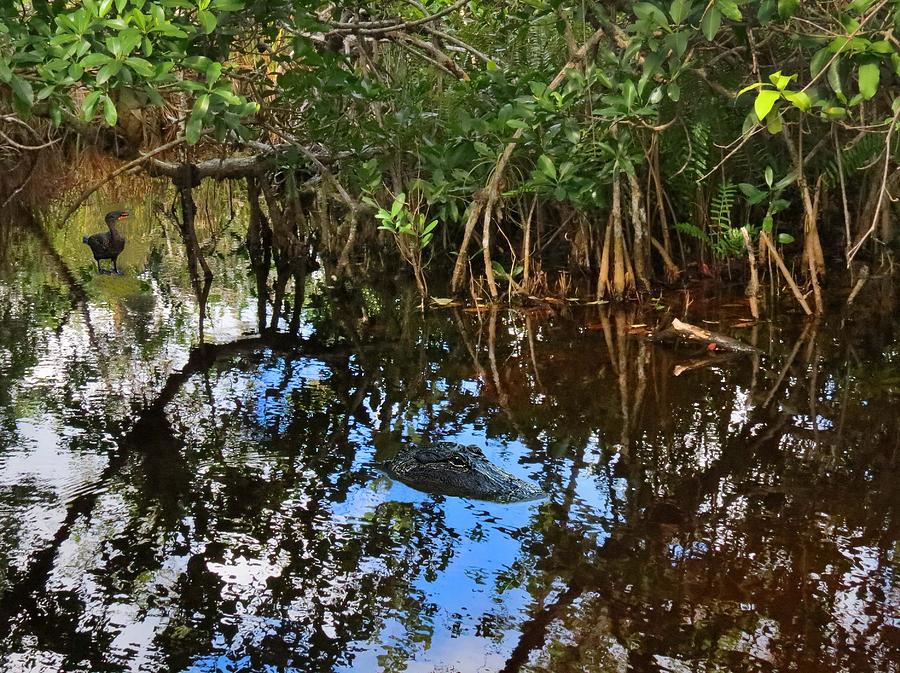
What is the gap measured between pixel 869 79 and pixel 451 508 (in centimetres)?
228

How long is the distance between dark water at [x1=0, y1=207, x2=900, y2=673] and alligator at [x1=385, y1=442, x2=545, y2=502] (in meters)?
0.07

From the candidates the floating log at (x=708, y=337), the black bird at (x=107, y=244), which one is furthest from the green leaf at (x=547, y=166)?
the black bird at (x=107, y=244)

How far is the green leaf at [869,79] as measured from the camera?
3.59m

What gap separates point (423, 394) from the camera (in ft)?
17.0

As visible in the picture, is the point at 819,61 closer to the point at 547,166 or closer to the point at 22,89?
the point at 547,166

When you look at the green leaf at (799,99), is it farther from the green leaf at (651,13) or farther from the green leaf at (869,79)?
the green leaf at (651,13)

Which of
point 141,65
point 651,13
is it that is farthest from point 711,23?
point 141,65

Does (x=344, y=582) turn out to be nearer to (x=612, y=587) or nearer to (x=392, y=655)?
(x=392, y=655)

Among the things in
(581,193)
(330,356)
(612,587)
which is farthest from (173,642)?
(581,193)

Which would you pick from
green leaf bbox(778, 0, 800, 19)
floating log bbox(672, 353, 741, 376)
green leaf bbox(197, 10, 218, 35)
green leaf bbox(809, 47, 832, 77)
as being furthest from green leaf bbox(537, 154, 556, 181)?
green leaf bbox(197, 10, 218, 35)

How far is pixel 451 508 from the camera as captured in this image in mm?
3590

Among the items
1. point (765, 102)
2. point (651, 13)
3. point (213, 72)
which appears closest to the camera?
point (765, 102)

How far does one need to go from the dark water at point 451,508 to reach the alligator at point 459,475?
7 centimetres

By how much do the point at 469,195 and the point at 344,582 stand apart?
557 cm
